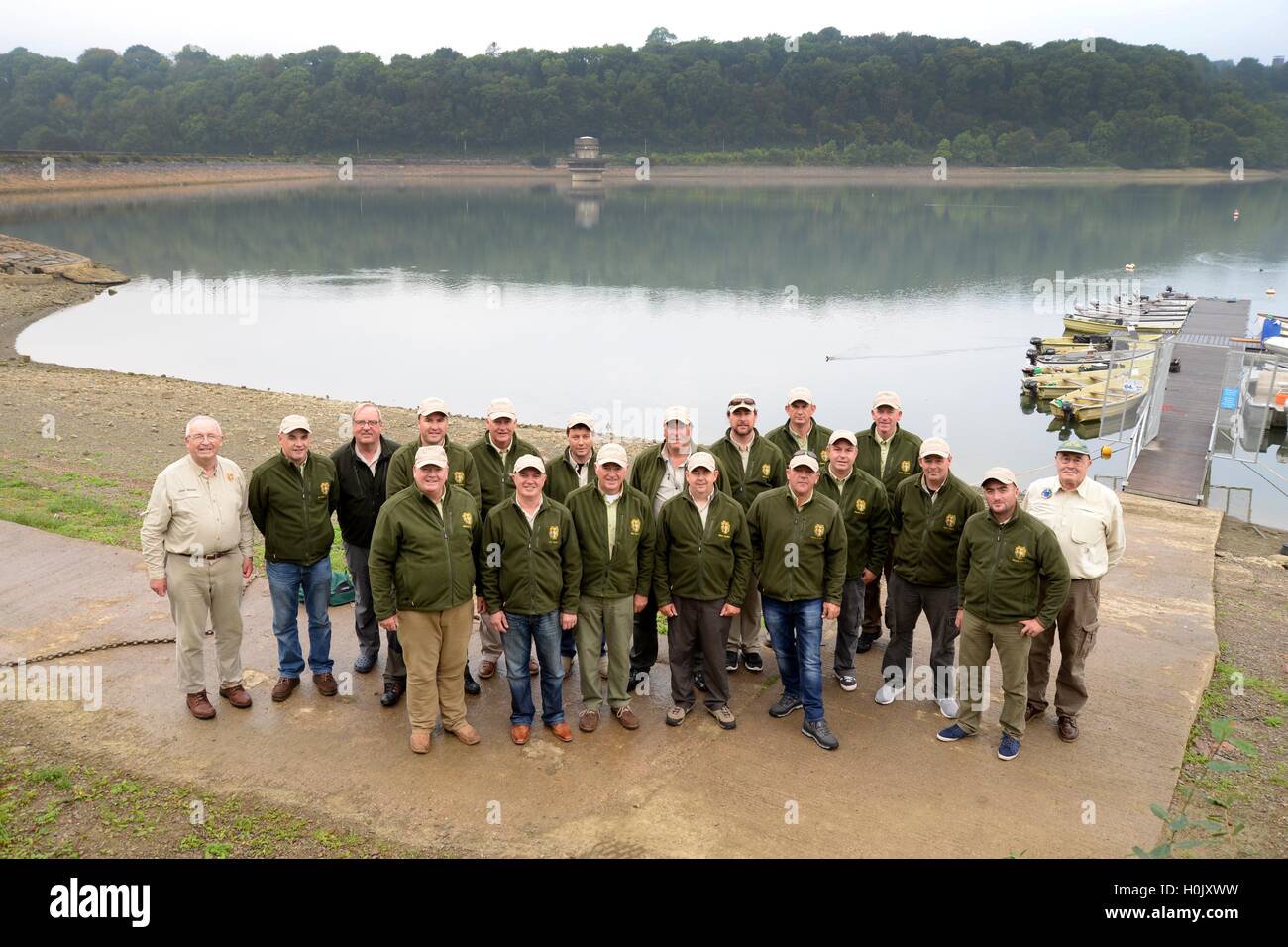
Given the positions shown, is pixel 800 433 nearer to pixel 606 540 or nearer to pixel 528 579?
pixel 606 540

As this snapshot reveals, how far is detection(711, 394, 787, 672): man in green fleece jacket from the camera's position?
6684mm

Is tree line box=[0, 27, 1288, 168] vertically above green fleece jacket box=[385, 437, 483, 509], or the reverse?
tree line box=[0, 27, 1288, 168]

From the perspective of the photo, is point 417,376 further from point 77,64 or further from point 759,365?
point 77,64

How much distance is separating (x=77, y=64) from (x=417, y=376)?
14259 centimetres

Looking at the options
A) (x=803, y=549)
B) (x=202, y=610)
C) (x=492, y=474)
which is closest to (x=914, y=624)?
(x=803, y=549)

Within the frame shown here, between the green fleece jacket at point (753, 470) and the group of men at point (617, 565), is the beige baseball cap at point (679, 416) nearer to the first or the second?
the group of men at point (617, 565)

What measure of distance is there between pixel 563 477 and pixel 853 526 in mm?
1902

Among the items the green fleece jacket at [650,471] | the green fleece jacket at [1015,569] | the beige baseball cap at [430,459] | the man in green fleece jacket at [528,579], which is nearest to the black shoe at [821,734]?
the green fleece jacket at [1015,569]

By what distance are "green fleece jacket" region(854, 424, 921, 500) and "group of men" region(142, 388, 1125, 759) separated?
46 cm

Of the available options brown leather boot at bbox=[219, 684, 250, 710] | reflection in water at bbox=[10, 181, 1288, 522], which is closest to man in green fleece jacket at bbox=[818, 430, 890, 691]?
brown leather boot at bbox=[219, 684, 250, 710]

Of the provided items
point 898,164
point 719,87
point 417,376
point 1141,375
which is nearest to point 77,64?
point 719,87

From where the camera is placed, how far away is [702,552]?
19.0ft

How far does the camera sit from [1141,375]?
2462cm

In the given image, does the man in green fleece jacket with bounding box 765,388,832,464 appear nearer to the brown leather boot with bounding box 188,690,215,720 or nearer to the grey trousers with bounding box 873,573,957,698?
the grey trousers with bounding box 873,573,957,698
